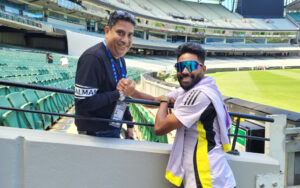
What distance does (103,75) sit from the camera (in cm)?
179

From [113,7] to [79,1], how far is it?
6.36 metres

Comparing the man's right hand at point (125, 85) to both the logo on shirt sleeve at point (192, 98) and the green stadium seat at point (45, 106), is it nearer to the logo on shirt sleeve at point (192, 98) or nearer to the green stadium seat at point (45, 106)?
the logo on shirt sleeve at point (192, 98)

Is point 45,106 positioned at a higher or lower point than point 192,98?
lower

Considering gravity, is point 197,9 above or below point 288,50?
above

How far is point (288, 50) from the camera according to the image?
2359 inches

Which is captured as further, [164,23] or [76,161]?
[164,23]

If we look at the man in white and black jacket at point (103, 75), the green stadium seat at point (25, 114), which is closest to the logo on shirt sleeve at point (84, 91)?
the man in white and black jacket at point (103, 75)

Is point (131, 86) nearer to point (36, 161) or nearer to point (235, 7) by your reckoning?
point (36, 161)

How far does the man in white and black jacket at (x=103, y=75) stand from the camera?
5.50 feet

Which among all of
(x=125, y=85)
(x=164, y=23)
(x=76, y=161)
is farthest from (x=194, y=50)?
(x=164, y=23)

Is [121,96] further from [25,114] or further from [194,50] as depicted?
[25,114]

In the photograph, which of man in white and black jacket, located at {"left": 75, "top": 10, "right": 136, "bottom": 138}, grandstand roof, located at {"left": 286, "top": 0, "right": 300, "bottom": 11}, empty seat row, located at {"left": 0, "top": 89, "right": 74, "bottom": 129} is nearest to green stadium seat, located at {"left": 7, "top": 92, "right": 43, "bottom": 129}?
empty seat row, located at {"left": 0, "top": 89, "right": 74, "bottom": 129}

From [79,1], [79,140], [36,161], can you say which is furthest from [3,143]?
[79,1]

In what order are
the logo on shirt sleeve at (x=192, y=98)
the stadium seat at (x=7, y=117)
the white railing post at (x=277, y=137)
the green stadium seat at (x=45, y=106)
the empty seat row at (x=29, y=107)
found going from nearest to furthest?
the logo on shirt sleeve at (x=192, y=98) → the white railing post at (x=277, y=137) → the stadium seat at (x=7, y=117) → the empty seat row at (x=29, y=107) → the green stadium seat at (x=45, y=106)
